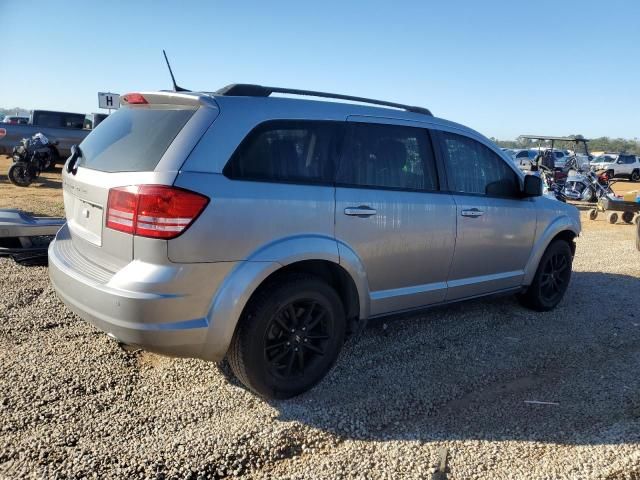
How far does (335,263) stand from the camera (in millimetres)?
3447

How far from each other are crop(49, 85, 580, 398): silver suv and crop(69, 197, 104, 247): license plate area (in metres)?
0.01

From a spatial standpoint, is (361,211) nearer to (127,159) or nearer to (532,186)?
(127,159)

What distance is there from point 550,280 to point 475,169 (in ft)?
5.51

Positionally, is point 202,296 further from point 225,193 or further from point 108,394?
point 108,394

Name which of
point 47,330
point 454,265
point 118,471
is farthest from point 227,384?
point 454,265

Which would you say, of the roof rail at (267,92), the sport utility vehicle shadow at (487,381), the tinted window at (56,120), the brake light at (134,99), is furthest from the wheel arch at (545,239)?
the tinted window at (56,120)

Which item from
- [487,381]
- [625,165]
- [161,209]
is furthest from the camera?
[625,165]

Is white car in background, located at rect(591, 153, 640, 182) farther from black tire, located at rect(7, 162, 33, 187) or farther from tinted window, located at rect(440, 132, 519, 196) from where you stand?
tinted window, located at rect(440, 132, 519, 196)

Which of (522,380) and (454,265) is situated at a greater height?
(454,265)

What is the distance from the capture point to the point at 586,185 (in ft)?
58.9

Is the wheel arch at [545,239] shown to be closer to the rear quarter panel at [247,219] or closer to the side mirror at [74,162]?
the rear quarter panel at [247,219]

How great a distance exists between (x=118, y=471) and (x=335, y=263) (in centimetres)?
170

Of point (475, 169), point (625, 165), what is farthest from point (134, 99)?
point (625, 165)

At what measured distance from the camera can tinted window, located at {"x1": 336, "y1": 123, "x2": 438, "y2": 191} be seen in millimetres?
3646
